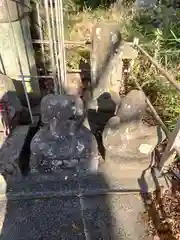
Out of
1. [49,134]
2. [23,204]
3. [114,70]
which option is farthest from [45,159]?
[114,70]

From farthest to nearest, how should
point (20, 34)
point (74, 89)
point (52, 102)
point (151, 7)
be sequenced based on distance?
point (151, 7), point (74, 89), point (20, 34), point (52, 102)

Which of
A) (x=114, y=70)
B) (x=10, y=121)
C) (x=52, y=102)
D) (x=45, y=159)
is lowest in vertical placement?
(x=45, y=159)

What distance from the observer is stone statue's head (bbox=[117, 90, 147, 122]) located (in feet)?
5.18

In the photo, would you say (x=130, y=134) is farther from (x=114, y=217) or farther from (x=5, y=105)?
(x=5, y=105)

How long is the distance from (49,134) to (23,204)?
21.8 inches

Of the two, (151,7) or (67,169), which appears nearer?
(67,169)

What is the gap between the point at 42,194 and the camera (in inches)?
68.0

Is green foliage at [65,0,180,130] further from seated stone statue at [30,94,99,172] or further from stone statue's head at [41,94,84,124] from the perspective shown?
stone statue's head at [41,94,84,124]

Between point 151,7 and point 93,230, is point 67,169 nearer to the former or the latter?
point 93,230

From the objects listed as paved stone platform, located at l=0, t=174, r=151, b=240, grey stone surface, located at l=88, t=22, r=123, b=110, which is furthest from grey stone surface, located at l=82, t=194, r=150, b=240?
grey stone surface, located at l=88, t=22, r=123, b=110

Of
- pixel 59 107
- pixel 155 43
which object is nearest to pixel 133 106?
pixel 59 107

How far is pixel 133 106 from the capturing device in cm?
158

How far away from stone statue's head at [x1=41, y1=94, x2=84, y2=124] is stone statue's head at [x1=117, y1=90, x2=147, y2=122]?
0.33m

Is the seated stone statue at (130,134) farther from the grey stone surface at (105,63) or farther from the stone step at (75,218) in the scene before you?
the grey stone surface at (105,63)
